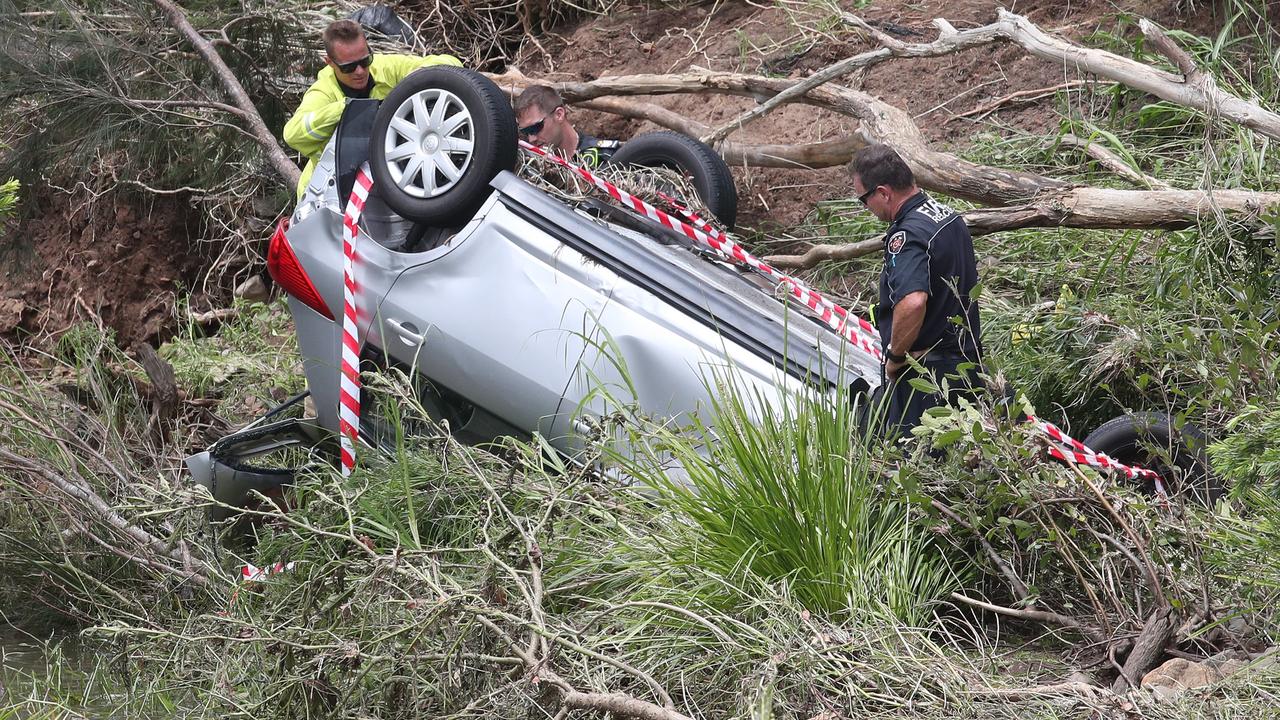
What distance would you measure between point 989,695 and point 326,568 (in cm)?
197

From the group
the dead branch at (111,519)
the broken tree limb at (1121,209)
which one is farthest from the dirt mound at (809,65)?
the dead branch at (111,519)

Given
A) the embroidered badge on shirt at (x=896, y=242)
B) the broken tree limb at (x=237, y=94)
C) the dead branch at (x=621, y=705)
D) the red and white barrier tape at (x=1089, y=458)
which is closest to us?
the dead branch at (x=621, y=705)

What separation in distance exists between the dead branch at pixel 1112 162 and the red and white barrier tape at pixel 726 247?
5.62 feet

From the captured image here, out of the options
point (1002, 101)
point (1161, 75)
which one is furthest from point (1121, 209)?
point (1002, 101)

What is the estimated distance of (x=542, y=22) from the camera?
10211 millimetres

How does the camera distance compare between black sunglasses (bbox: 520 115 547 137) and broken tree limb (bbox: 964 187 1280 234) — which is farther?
black sunglasses (bbox: 520 115 547 137)

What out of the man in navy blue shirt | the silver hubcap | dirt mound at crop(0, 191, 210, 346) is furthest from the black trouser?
dirt mound at crop(0, 191, 210, 346)

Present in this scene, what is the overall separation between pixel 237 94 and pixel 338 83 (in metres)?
1.63

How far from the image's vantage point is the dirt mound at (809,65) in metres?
7.67

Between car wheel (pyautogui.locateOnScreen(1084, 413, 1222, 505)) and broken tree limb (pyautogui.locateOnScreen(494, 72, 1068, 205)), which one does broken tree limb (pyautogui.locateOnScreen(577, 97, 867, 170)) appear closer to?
broken tree limb (pyautogui.locateOnScreen(494, 72, 1068, 205))

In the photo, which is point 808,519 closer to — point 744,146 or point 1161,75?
point 1161,75

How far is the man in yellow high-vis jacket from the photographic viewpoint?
5371mm

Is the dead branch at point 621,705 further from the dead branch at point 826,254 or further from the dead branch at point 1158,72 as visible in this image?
the dead branch at point 1158,72

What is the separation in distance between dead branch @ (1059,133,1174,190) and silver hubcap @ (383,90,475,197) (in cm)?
328
